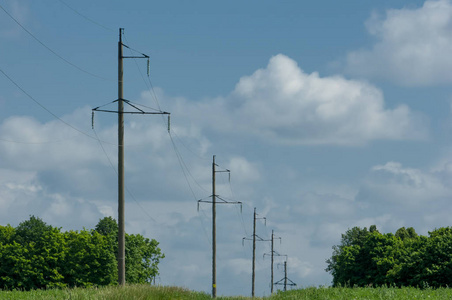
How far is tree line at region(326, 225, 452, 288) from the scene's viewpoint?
240 feet

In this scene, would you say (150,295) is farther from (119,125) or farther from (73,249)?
(73,249)

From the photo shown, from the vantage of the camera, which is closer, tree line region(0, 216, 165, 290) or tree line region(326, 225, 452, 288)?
tree line region(326, 225, 452, 288)

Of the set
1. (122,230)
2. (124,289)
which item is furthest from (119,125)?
(124,289)

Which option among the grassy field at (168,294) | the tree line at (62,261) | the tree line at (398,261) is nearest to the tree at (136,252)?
the tree line at (62,261)

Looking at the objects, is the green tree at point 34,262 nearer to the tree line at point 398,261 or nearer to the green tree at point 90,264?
the green tree at point 90,264

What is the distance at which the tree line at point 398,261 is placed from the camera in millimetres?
73188

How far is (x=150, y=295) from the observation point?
31297 mm

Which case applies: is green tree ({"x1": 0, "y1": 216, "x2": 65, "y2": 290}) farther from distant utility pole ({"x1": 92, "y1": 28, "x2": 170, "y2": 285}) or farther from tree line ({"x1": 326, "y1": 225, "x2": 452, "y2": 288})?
distant utility pole ({"x1": 92, "y1": 28, "x2": 170, "y2": 285})

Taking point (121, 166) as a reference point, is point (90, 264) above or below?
below

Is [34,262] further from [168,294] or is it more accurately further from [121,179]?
[168,294]

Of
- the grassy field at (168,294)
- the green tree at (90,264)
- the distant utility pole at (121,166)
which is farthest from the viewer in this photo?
the green tree at (90,264)

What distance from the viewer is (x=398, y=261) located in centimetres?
8825

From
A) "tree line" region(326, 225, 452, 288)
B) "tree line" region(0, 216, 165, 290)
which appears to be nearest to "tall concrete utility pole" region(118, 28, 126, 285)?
"tree line" region(326, 225, 452, 288)

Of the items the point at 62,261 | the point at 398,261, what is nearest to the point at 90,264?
the point at 62,261
